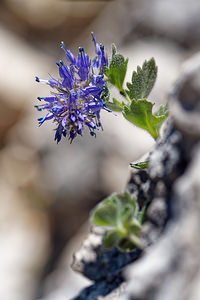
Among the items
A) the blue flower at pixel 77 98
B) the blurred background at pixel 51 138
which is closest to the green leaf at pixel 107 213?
the blue flower at pixel 77 98

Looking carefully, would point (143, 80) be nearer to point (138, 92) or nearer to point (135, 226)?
point (138, 92)

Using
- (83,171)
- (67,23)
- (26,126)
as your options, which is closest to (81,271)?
(83,171)

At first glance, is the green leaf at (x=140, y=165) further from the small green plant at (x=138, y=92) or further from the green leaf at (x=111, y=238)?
the green leaf at (x=111, y=238)

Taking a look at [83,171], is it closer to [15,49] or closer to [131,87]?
[15,49]

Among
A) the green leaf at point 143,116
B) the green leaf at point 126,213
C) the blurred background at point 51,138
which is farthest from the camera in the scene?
the blurred background at point 51,138

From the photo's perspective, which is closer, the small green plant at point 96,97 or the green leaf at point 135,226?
the green leaf at point 135,226

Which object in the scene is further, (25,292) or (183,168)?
(25,292)
